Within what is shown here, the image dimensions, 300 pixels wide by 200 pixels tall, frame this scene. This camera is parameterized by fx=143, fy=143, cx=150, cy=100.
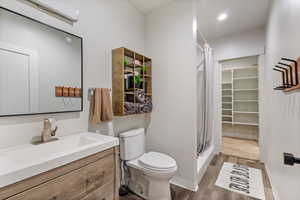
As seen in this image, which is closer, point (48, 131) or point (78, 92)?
point (48, 131)

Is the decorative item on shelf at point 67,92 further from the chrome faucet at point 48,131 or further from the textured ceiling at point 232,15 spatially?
the textured ceiling at point 232,15

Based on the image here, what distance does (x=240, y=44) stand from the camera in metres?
2.86

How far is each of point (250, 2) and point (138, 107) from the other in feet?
7.11

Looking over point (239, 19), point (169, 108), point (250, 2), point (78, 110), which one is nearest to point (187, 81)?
point (169, 108)

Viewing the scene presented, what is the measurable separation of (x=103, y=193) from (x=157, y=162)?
673 mm

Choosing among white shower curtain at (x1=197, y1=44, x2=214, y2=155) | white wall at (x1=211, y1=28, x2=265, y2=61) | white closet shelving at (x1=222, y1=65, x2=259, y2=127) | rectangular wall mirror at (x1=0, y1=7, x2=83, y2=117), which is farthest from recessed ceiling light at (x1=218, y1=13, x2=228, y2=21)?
rectangular wall mirror at (x1=0, y1=7, x2=83, y2=117)

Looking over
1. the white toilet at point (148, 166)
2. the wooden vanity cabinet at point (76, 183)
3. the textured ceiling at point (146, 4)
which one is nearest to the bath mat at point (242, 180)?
the white toilet at point (148, 166)

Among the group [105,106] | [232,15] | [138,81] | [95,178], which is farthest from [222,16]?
[95,178]

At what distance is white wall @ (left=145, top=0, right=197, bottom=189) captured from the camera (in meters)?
1.86

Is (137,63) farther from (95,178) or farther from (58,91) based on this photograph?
(95,178)

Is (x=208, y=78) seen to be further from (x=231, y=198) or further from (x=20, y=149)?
(x=20, y=149)

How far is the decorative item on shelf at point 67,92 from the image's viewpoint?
1.26 meters

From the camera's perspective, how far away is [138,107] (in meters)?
1.89

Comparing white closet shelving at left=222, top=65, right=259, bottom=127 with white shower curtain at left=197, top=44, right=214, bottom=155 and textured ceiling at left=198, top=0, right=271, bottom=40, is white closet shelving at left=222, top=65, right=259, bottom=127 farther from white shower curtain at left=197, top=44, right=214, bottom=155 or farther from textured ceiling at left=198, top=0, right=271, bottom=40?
white shower curtain at left=197, top=44, right=214, bottom=155
